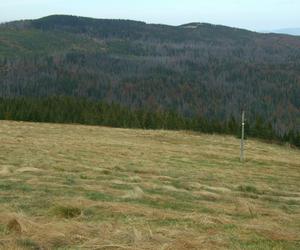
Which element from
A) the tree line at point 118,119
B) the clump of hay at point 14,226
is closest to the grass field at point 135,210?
the clump of hay at point 14,226

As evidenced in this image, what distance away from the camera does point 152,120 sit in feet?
271

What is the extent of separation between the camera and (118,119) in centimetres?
8294

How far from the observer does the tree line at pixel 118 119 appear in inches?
2958

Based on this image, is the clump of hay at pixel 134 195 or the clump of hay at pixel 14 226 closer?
the clump of hay at pixel 14 226

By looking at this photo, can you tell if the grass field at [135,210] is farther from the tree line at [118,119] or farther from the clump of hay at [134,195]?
the tree line at [118,119]

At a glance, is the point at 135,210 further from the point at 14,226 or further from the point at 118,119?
the point at 118,119

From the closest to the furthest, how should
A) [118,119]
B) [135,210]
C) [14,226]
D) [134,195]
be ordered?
[14,226] < [135,210] < [134,195] < [118,119]

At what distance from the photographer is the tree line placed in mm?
75144

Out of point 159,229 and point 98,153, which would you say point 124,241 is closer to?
point 159,229

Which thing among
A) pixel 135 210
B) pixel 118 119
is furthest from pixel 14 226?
pixel 118 119

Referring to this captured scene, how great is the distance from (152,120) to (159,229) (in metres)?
Answer: 72.8

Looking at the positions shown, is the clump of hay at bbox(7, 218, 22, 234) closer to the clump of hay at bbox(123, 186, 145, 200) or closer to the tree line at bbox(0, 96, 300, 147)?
the clump of hay at bbox(123, 186, 145, 200)

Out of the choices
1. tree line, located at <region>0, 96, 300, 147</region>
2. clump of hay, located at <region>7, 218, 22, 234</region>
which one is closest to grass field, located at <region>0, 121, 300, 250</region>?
clump of hay, located at <region>7, 218, 22, 234</region>

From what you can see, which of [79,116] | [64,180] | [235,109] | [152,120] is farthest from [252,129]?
[235,109]
